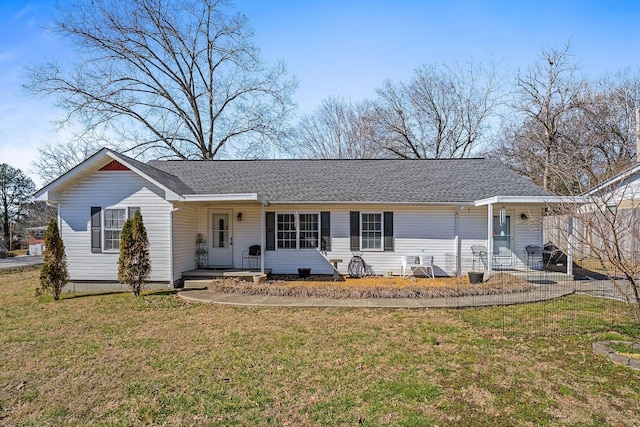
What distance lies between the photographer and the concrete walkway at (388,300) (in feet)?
28.4

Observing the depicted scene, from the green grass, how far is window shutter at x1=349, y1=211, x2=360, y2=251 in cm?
471

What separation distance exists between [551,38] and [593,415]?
26.2 meters

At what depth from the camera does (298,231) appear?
12.9 meters

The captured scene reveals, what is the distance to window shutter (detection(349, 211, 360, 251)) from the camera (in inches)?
502

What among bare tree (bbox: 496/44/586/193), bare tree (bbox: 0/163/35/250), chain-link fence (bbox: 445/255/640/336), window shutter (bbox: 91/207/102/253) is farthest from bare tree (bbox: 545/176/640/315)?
bare tree (bbox: 0/163/35/250)

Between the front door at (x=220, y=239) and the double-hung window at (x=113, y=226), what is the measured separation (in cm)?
287

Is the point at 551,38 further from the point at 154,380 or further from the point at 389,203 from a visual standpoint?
the point at 154,380

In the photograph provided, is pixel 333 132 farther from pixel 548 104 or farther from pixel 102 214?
pixel 102 214

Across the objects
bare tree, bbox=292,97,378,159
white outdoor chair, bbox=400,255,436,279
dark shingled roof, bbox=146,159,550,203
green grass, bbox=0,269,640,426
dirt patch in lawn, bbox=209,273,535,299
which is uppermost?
bare tree, bbox=292,97,378,159

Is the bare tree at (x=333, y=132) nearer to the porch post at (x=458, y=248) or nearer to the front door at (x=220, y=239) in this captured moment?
the front door at (x=220, y=239)

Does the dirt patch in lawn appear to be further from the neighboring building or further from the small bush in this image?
the small bush

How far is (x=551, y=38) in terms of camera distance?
75.6 feet

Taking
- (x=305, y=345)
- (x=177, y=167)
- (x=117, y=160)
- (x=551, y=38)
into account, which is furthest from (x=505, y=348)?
(x=551, y=38)

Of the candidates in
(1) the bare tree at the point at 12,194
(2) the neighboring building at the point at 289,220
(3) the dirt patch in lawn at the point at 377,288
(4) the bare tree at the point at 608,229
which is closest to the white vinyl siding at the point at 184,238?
(2) the neighboring building at the point at 289,220
